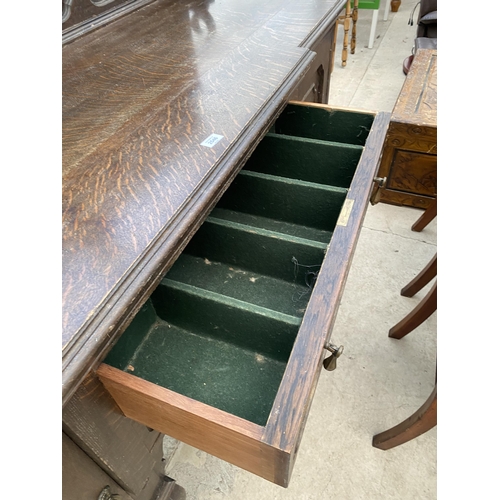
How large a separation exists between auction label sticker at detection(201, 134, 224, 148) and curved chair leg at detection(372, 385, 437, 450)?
683mm

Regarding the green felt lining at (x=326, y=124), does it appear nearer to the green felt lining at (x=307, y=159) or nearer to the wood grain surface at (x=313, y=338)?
the green felt lining at (x=307, y=159)

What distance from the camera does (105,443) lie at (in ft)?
1.96

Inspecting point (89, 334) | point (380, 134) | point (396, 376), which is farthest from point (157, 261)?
point (396, 376)

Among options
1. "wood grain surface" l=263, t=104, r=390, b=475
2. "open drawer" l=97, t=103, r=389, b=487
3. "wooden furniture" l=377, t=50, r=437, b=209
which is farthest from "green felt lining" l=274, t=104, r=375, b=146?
"wooden furniture" l=377, t=50, r=437, b=209

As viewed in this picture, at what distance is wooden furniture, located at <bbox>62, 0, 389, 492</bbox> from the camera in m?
0.49

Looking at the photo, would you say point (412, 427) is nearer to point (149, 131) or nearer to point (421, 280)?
point (421, 280)

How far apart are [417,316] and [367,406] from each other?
31 centimetres

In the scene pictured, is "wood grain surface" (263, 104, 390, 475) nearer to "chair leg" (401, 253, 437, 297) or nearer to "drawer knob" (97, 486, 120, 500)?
"drawer knob" (97, 486, 120, 500)

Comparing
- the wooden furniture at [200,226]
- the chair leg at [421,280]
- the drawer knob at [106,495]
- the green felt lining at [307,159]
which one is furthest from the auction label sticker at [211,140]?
the chair leg at [421,280]

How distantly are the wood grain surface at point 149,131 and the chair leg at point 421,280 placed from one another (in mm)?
736

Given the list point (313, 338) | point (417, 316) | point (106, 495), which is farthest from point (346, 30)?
point (106, 495)

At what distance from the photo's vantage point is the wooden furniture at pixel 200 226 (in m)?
0.49

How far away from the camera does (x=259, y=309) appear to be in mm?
652

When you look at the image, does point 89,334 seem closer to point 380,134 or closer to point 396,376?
point 380,134
